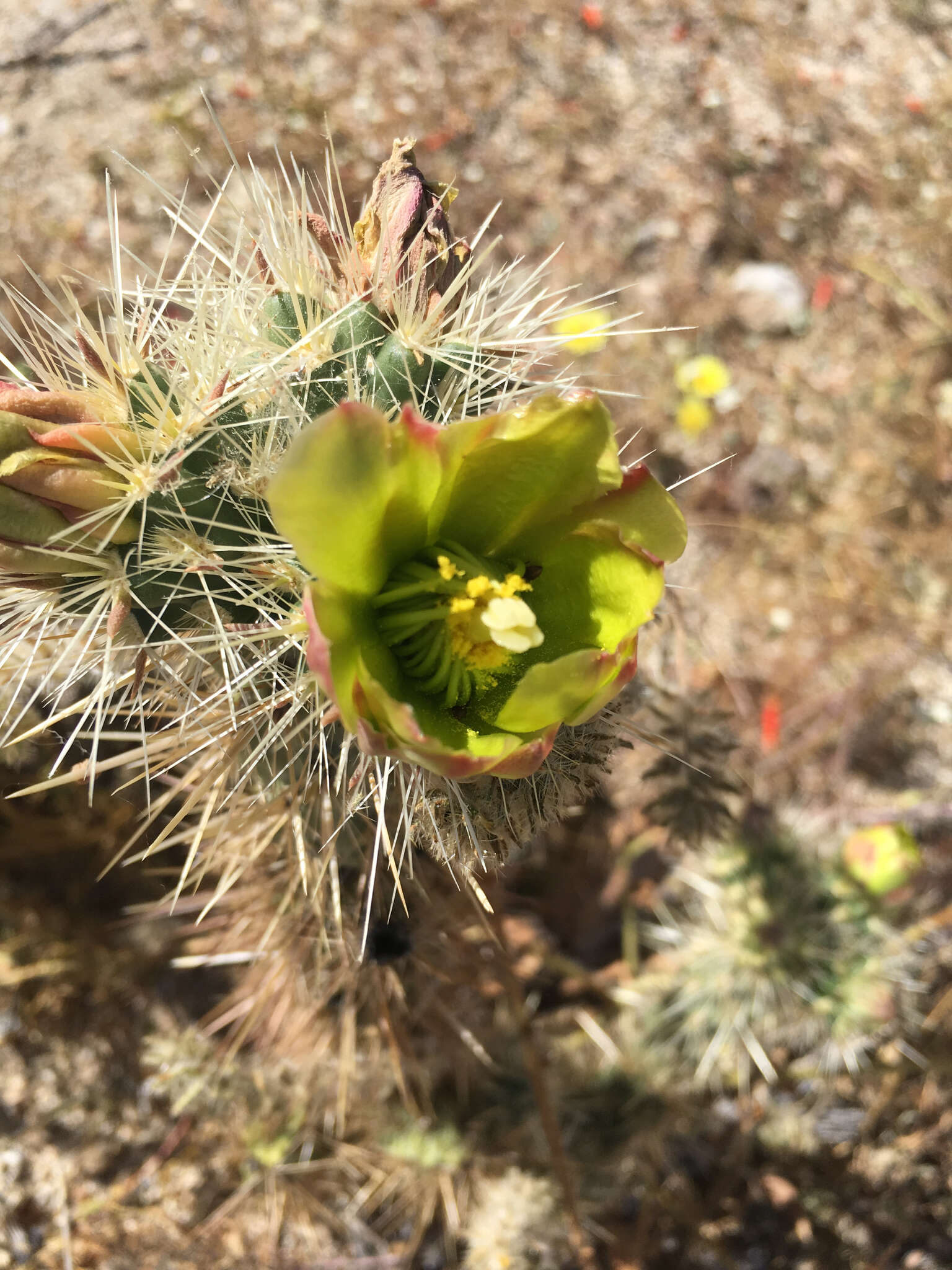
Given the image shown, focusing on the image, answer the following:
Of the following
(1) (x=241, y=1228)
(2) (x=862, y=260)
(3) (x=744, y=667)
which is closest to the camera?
(1) (x=241, y=1228)

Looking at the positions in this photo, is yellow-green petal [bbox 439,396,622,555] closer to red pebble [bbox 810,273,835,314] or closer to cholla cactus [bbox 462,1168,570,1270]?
cholla cactus [bbox 462,1168,570,1270]

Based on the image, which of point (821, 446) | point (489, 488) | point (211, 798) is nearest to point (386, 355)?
point (489, 488)

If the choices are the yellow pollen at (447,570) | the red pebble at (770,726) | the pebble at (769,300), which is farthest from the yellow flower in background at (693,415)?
the yellow pollen at (447,570)

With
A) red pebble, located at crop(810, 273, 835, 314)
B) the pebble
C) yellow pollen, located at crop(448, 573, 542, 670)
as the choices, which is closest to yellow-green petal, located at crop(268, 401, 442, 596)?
yellow pollen, located at crop(448, 573, 542, 670)

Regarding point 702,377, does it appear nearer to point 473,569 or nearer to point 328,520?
point 473,569

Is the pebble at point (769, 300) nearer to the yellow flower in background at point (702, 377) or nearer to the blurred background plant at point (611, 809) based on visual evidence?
the blurred background plant at point (611, 809)

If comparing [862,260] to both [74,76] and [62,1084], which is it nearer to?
[74,76]
